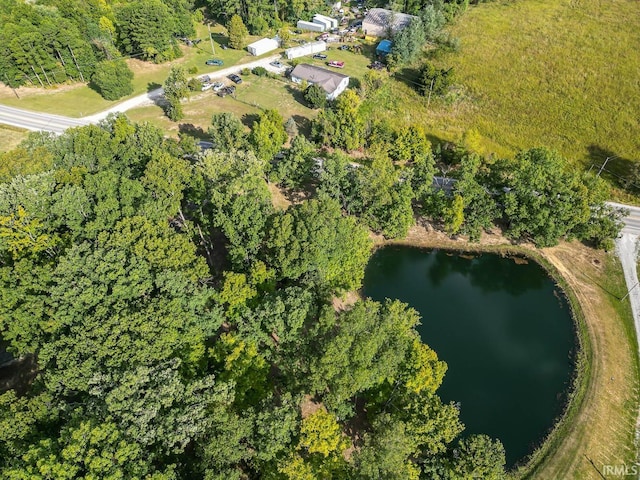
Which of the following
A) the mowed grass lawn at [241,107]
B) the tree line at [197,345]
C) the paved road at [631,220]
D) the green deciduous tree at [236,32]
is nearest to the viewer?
the tree line at [197,345]

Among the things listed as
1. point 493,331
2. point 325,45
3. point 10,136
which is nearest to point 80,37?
point 10,136

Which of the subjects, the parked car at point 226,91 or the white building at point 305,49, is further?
the white building at point 305,49

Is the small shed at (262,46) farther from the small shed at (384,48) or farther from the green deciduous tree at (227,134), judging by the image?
the green deciduous tree at (227,134)

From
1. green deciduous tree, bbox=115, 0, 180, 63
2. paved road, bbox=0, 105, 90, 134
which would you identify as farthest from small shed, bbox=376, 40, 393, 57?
paved road, bbox=0, 105, 90, 134

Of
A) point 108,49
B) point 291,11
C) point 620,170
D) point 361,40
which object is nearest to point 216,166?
point 108,49

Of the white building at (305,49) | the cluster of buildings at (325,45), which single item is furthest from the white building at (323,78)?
the white building at (305,49)

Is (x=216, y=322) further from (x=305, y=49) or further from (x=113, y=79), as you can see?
(x=305, y=49)

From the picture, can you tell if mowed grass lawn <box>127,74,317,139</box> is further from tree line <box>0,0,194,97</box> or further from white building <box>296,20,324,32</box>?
white building <box>296,20,324,32</box>
